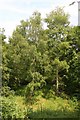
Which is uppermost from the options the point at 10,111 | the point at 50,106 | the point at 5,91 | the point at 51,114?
the point at 5,91

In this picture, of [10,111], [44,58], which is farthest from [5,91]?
[10,111]

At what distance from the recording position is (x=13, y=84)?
34438 mm

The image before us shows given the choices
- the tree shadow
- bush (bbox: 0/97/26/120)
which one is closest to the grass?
the tree shadow

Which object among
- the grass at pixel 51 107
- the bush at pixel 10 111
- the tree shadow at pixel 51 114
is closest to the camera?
the bush at pixel 10 111

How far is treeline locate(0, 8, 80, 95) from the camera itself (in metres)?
30.6

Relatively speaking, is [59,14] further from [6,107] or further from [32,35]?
[6,107]

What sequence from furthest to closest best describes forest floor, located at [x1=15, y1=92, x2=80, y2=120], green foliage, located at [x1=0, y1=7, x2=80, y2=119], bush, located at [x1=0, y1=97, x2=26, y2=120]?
green foliage, located at [x1=0, y1=7, x2=80, y2=119], forest floor, located at [x1=15, y1=92, x2=80, y2=120], bush, located at [x1=0, y1=97, x2=26, y2=120]

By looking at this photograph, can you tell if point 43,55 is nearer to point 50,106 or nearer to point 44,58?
point 44,58

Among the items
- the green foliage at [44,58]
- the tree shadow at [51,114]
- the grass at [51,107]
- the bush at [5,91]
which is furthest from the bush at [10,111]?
the green foliage at [44,58]

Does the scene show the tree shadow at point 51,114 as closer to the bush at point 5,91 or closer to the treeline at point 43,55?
the bush at point 5,91

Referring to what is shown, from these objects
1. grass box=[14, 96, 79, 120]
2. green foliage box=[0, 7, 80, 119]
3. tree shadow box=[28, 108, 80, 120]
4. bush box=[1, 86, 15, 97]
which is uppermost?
green foliage box=[0, 7, 80, 119]

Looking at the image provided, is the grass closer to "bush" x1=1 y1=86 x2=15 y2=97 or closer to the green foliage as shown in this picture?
the green foliage

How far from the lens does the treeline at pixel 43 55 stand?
3058 cm

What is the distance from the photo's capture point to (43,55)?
30.8m
